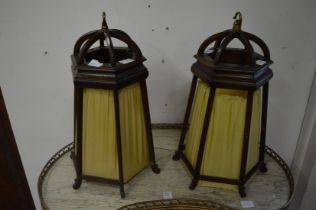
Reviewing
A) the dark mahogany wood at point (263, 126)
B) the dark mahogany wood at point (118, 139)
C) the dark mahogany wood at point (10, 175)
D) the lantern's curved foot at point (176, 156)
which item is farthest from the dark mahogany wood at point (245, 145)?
the dark mahogany wood at point (10, 175)

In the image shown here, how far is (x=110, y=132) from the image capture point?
27.6 inches

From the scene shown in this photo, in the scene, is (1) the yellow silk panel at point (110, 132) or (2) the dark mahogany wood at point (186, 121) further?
(2) the dark mahogany wood at point (186, 121)

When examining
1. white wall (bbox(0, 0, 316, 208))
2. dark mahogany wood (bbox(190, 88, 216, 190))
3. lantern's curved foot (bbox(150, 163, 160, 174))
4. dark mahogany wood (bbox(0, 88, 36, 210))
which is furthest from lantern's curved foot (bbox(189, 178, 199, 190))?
dark mahogany wood (bbox(0, 88, 36, 210))

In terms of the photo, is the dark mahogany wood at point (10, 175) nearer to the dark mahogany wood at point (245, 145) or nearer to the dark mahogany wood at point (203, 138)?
the dark mahogany wood at point (203, 138)

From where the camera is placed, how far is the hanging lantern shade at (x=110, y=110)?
0.65m

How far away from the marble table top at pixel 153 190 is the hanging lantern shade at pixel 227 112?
3 cm

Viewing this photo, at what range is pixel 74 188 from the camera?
0.77 metres

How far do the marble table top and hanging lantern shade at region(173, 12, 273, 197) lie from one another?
3cm

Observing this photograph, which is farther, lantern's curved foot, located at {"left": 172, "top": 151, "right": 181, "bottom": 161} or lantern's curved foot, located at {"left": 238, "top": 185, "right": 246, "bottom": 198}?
lantern's curved foot, located at {"left": 172, "top": 151, "right": 181, "bottom": 161}

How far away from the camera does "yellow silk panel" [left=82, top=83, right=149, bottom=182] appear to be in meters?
0.68

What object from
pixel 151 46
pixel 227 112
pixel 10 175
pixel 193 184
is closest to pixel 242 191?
pixel 193 184

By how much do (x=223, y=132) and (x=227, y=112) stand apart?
0.06m

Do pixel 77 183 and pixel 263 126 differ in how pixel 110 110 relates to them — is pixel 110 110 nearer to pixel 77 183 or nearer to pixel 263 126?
pixel 77 183

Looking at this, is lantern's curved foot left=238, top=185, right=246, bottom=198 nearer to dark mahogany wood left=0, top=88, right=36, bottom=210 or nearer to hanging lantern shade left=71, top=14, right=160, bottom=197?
hanging lantern shade left=71, top=14, right=160, bottom=197
